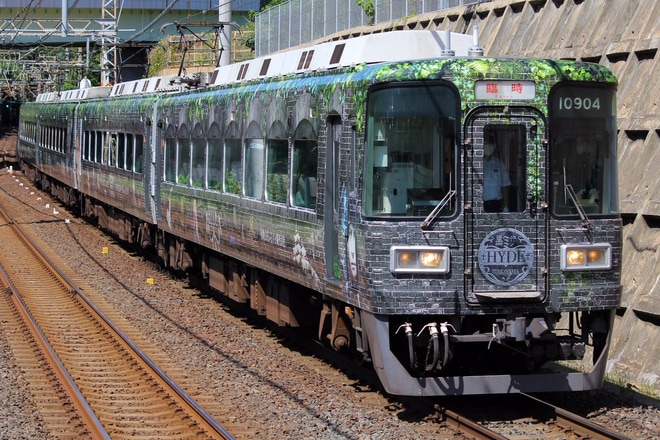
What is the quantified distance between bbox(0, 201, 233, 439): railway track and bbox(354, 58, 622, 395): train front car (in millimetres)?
1750

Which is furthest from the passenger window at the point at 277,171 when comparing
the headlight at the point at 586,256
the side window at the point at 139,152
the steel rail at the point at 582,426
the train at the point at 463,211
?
the side window at the point at 139,152

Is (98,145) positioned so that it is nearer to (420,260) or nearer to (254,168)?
(254,168)

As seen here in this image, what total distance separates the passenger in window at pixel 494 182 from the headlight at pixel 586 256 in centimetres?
60

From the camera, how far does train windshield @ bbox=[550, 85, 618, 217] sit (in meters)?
8.46

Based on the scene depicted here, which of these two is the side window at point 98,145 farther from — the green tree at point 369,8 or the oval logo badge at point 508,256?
the oval logo badge at point 508,256

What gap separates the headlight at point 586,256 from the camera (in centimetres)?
843

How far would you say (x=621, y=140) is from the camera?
11758 millimetres

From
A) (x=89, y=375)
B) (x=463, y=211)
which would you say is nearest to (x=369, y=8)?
(x=89, y=375)

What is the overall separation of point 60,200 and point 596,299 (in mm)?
26625

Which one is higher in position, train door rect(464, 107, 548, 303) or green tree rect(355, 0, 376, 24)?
green tree rect(355, 0, 376, 24)

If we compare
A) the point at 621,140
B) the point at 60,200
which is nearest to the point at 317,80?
the point at 621,140

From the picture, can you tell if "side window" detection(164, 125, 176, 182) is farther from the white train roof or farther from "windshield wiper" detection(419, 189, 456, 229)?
"windshield wiper" detection(419, 189, 456, 229)

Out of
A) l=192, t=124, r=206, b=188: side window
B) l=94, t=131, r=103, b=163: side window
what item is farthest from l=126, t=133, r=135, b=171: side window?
l=192, t=124, r=206, b=188: side window

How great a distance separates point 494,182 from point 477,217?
316 mm
